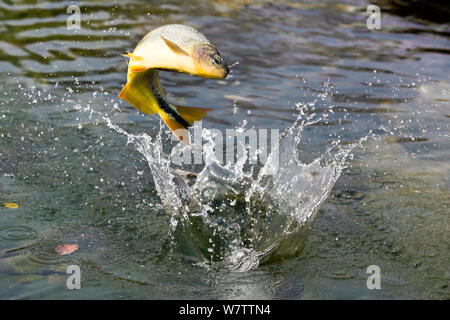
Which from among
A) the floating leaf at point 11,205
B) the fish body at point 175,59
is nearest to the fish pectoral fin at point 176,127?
the fish body at point 175,59

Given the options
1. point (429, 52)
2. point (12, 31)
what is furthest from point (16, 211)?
point (429, 52)

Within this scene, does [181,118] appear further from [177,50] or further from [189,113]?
[177,50]

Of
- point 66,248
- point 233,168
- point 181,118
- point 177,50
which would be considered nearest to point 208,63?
point 177,50

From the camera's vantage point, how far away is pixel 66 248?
3646 millimetres

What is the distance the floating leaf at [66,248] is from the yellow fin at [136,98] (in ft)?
3.32

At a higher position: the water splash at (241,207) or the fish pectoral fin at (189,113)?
the fish pectoral fin at (189,113)

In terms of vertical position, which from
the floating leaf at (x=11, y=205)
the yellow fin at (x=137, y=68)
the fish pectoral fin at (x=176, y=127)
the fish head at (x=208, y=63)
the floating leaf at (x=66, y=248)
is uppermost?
the fish head at (x=208, y=63)

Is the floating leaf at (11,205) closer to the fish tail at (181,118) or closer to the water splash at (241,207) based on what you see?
the water splash at (241,207)

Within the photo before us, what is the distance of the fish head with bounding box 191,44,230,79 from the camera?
267cm

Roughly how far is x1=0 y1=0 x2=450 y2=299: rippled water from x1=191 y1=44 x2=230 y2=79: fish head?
3.95 feet

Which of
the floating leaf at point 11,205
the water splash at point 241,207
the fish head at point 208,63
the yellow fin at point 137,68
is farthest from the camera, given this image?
the floating leaf at point 11,205

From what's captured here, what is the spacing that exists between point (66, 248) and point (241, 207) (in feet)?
3.72

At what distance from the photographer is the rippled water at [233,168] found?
3.50m

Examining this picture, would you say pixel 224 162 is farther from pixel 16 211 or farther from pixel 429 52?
pixel 429 52
